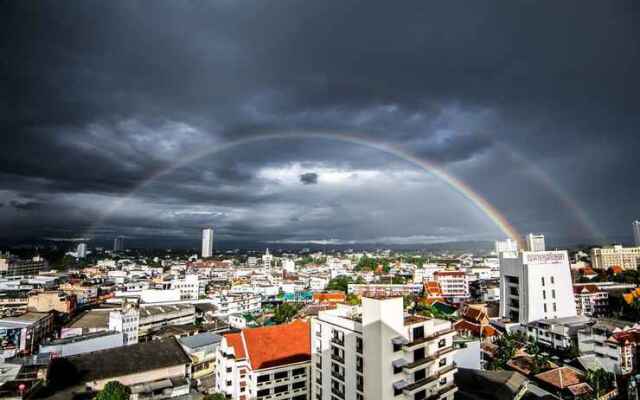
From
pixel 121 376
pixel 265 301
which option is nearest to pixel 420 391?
pixel 121 376

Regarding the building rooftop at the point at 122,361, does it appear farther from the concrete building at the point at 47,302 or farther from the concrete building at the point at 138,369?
the concrete building at the point at 47,302

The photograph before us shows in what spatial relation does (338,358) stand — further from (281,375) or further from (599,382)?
(599,382)

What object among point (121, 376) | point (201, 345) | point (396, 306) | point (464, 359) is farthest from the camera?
point (201, 345)

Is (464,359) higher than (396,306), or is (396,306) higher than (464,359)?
(396,306)

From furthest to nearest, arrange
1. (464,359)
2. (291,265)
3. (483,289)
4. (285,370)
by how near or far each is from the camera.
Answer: (291,265), (483,289), (464,359), (285,370)

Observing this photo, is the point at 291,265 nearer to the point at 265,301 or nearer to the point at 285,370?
the point at 265,301

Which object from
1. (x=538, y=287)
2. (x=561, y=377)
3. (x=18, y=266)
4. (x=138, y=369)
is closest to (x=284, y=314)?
(x=138, y=369)
